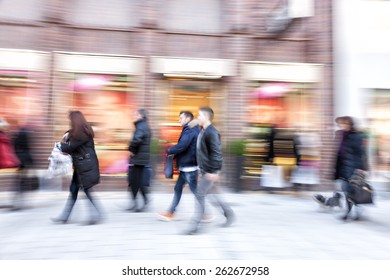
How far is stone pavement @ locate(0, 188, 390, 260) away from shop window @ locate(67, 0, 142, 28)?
5.21 m

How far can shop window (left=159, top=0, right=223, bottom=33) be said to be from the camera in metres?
10.2

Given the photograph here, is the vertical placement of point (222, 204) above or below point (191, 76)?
below

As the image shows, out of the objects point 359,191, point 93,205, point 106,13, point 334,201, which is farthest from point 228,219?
point 106,13

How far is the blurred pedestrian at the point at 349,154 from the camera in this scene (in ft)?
20.3

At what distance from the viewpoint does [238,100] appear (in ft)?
32.3

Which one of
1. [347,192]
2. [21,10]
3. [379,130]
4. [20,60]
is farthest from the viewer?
[379,130]

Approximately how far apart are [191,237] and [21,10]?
8157 millimetres

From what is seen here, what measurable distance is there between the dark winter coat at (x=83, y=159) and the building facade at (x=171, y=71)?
349 centimetres

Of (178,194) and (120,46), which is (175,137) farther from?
(178,194)

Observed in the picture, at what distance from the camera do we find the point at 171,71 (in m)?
9.68

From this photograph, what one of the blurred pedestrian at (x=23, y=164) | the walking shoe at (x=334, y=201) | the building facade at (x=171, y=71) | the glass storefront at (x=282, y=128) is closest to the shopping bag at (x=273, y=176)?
the glass storefront at (x=282, y=128)

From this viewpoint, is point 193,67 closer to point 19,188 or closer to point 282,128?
point 282,128

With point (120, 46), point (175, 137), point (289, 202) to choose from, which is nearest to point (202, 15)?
point (120, 46)

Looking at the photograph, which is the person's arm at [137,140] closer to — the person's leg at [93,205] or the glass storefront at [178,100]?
the person's leg at [93,205]
